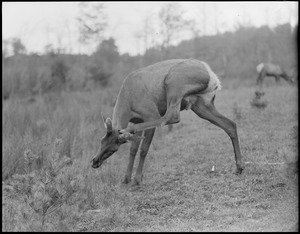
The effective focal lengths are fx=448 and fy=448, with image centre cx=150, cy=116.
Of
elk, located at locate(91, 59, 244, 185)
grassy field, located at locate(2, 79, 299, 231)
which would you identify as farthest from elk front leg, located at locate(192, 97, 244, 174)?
grassy field, located at locate(2, 79, 299, 231)

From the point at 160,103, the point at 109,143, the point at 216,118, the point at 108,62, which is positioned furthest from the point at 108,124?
the point at 108,62

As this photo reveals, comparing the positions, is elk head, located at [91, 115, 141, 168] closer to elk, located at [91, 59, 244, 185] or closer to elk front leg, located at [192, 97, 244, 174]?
elk, located at [91, 59, 244, 185]

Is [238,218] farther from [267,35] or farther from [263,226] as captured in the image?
[267,35]

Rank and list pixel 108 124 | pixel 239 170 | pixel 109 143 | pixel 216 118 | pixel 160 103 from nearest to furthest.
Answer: pixel 108 124
pixel 109 143
pixel 239 170
pixel 216 118
pixel 160 103

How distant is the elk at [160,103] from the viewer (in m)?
6.59

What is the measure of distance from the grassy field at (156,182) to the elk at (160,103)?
57 cm

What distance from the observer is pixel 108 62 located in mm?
25562

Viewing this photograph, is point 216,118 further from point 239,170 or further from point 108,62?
point 108,62

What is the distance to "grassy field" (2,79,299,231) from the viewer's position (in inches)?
189

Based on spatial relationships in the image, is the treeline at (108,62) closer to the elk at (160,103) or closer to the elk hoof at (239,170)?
the elk at (160,103)

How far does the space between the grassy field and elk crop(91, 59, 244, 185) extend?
0.57 m

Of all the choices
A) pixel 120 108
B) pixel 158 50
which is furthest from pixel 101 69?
pixel 120 108

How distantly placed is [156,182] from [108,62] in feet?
62.8

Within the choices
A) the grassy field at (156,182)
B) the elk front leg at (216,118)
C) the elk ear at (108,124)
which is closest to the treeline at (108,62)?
the elk front leg at (216,118)
